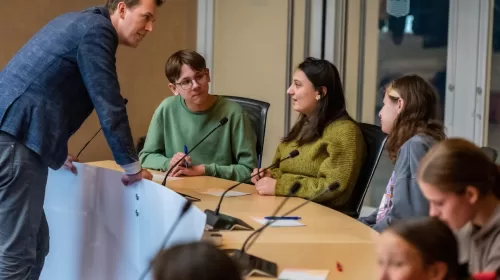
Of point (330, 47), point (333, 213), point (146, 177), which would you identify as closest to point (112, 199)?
point (146, 177)

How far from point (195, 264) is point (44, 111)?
1422 millimetres

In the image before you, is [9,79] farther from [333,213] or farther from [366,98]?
[366,98]

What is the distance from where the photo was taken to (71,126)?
2.30 meters

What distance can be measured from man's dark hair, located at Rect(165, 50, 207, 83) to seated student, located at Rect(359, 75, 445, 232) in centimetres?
99

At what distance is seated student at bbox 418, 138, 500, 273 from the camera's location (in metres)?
1.56

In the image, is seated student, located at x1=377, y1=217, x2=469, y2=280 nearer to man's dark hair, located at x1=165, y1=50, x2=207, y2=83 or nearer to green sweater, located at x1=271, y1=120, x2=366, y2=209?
green sweater, located at x1=271, y1=120, x2=366, y2=209

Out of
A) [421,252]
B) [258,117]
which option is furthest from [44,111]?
[258,117]

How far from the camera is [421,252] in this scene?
51.8 inches

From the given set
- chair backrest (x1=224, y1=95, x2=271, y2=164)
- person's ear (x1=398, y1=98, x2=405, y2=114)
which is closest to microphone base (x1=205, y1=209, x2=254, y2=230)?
person's ear (x1=398, y1=98, x2=405, y2=114)

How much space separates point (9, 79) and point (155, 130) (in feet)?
4.03

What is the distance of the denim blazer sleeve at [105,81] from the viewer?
2.21 m

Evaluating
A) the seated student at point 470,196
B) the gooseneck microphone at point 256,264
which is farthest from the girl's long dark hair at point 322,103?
the seated student at point 470,196

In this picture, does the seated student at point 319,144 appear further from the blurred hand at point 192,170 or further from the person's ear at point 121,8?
the person's ear at point 121,8

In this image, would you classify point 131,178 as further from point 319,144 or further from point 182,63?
point 182,63
